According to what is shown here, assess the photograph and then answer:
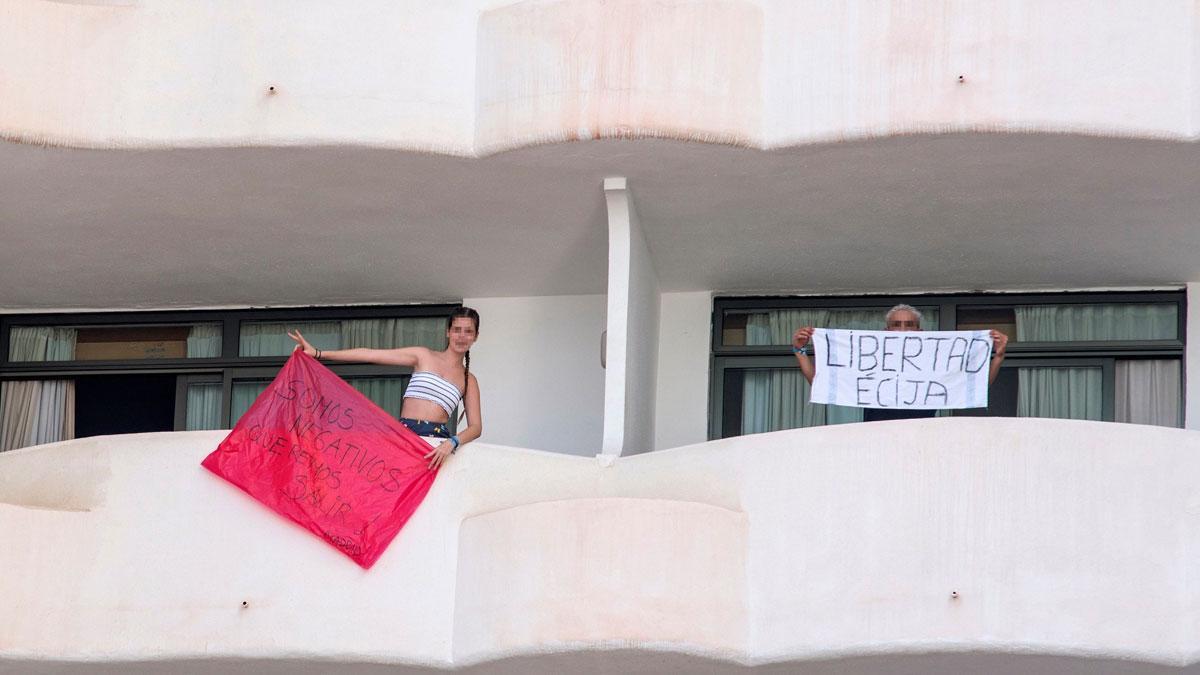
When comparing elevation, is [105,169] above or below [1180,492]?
above

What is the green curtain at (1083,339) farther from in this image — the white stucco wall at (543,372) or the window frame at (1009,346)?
the white stucco wall at (543,372)

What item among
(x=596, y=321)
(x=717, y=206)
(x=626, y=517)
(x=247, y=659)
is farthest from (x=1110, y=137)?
(x=247, y=659)

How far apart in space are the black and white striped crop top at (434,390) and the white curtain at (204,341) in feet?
10.2

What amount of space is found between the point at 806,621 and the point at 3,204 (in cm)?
613

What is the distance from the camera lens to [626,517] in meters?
11.6

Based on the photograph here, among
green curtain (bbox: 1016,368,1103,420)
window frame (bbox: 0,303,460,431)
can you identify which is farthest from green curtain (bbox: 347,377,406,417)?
green curtain (bbox: 1016,368,1103,420)

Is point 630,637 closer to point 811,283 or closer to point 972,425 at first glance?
point 972,425

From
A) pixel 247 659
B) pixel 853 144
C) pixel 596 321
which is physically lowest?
pixel 247 659

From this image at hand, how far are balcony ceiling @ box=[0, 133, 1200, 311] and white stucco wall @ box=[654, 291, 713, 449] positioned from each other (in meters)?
0.26

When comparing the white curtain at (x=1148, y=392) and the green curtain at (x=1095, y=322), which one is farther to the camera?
the green curtain at (x=1095, y=322)

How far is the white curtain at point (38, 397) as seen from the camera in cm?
1603

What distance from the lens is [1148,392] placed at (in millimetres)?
14406

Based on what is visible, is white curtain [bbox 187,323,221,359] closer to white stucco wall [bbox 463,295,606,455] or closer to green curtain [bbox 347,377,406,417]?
green curtain [bbox 347,377,406,417]

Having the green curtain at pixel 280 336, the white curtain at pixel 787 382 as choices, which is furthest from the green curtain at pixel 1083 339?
the green curtain at pixel 280 336
